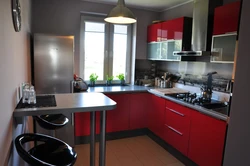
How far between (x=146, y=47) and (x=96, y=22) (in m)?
1.12

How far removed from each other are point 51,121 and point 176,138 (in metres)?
1.72

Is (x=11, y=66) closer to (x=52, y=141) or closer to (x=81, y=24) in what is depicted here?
(x=52, y=141)

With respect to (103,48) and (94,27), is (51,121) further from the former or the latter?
(94,27)

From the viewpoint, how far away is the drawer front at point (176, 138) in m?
2.55

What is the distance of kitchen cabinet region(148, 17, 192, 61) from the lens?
2.95m

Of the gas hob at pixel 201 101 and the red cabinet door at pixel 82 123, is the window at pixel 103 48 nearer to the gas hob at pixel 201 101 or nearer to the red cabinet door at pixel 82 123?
the red cabinet door at pixel 82 123

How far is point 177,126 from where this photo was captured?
106 inches

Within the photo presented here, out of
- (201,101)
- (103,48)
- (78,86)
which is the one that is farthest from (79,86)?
(201,101)

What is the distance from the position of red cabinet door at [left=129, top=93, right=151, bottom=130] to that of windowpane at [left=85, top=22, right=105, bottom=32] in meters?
1.40

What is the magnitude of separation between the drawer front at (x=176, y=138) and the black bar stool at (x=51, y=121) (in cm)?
157

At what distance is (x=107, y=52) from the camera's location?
3723 mm

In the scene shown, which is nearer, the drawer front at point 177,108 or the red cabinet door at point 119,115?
the drawer front at point 177,108

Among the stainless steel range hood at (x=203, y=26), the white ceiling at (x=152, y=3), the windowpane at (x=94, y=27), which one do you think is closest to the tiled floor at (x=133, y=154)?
the stainless steel range hood at (x=203, y=26)

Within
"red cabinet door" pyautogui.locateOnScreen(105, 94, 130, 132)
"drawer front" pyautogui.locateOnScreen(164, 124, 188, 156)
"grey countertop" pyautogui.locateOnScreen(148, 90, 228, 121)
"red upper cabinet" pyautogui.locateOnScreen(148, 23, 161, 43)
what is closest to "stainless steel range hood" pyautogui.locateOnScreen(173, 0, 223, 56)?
"grey countertop" pyautogui.locateOnScreen(148, 90, 228, 121)
